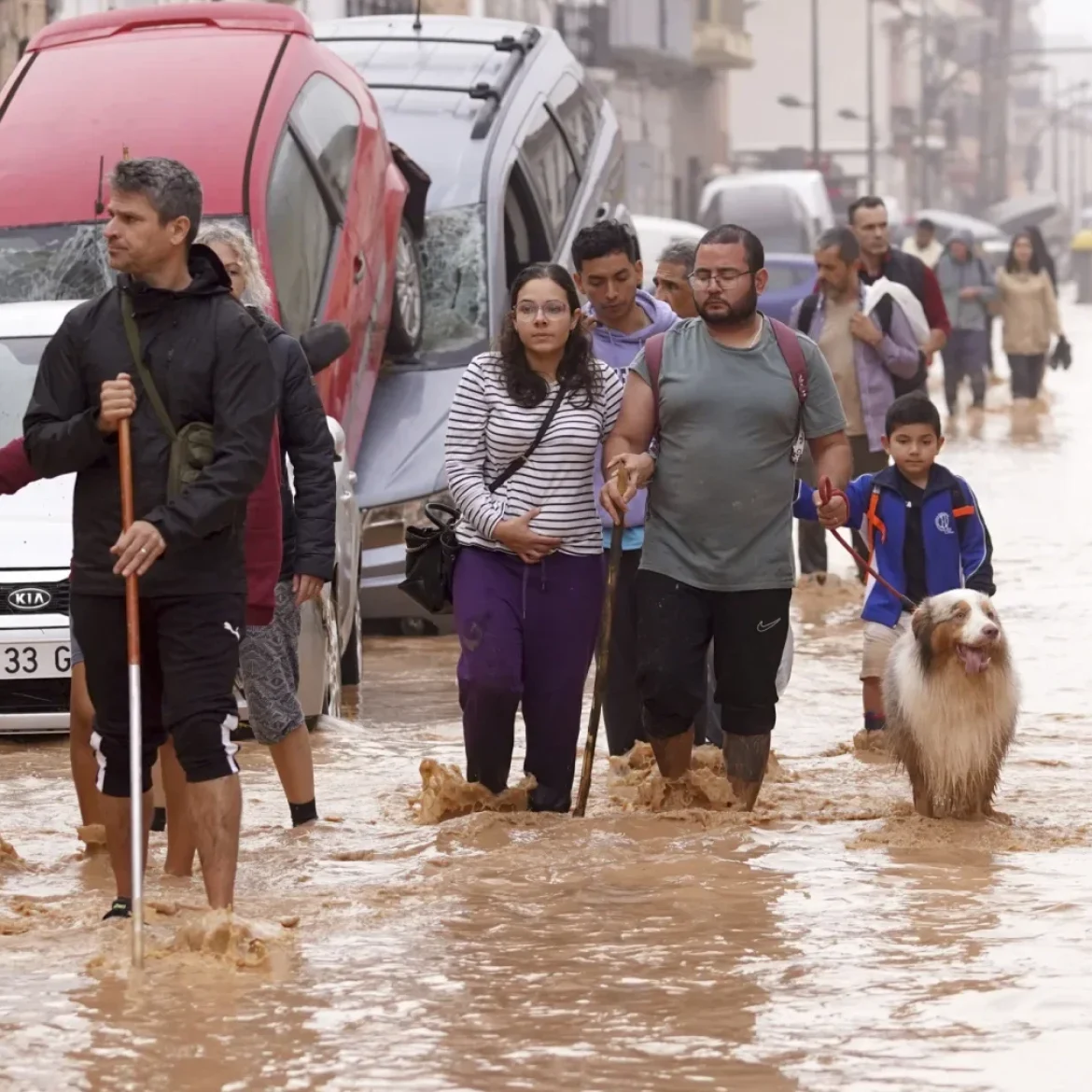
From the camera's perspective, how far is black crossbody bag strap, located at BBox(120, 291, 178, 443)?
6664 mm

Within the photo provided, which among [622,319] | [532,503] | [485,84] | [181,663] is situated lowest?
[181,663]

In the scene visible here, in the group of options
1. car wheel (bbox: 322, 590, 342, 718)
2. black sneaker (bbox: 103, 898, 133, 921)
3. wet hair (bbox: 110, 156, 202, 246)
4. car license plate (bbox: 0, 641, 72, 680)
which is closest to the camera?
wet hair (bbox: 110, 156, 202, 246)

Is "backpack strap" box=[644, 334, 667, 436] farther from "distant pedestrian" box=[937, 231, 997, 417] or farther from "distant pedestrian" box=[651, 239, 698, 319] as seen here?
"distant pedestrian" box=[937, 231, 997, 417]

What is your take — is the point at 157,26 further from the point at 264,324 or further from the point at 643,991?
the point at 643,991

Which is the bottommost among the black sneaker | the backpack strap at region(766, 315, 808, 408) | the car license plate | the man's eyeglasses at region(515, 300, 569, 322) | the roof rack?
the black sneaker

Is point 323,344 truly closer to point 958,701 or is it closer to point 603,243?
point 603,243

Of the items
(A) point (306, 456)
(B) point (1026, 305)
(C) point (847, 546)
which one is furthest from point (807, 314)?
(B) point (1026, 305)

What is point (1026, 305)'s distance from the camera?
95.9 feet

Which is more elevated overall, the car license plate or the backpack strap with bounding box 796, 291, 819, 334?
the backpack strap with bounding box 796, 291, 819, 334

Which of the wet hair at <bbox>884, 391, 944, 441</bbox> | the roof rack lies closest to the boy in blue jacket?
the wet hair at <bbox>884, 391, 944, 441</bbox>

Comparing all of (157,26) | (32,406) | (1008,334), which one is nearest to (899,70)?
(1008,334)

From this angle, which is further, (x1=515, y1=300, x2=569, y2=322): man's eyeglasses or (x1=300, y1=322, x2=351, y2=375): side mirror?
(x1=300, y1=322, x2=351, y2=375): side mirror

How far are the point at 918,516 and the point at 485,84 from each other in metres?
8.09

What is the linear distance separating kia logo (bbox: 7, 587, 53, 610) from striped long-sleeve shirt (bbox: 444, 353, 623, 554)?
8.31ft
